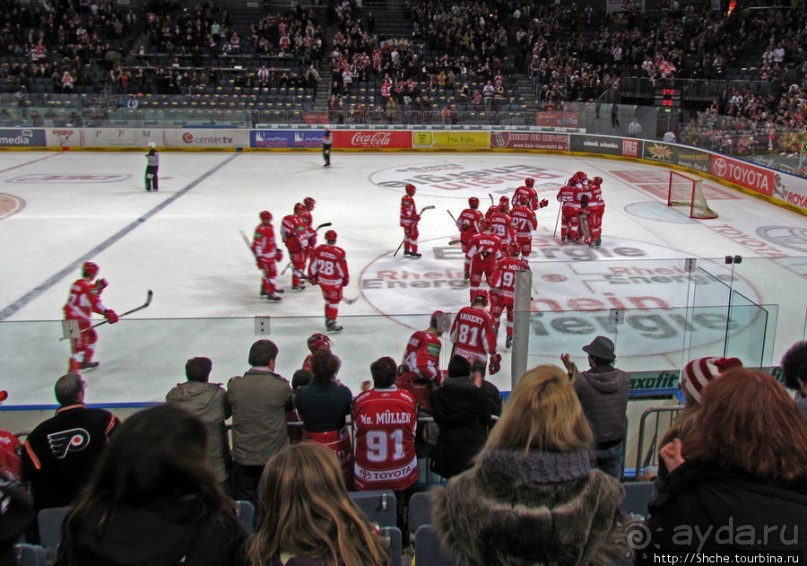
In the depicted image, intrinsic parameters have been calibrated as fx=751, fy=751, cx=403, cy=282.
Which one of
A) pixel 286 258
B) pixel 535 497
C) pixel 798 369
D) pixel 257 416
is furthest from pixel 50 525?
pixel 286 258

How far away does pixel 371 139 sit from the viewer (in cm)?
2848

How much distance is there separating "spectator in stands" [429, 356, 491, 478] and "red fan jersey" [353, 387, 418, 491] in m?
0.18

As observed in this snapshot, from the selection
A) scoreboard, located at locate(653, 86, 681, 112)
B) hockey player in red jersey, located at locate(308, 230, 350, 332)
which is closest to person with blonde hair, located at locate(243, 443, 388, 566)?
hockey player in red jersey, located at locate(308, 230, 350, 332)

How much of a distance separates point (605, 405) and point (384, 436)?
1466 mm

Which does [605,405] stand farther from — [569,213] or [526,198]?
[569,213]

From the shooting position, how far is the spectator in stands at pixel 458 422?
172 inches

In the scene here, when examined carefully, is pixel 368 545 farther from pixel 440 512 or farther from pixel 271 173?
pixel 271 173

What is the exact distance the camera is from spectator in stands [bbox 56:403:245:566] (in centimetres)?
199

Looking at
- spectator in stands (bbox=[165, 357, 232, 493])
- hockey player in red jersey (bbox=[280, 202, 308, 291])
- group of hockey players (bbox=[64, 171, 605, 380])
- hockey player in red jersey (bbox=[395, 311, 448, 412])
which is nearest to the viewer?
spectator in stands (bbox=[165, 357, 232, 493])

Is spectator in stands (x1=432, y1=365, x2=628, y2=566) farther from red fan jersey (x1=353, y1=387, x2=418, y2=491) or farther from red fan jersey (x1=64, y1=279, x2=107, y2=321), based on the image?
A: red fan jersey (x1=64, y1=279, x2=107, y2=321)

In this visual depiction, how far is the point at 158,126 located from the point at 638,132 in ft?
56.7

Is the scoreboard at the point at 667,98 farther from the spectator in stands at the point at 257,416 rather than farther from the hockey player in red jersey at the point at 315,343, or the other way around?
the spectator in stands at the point at 257,416

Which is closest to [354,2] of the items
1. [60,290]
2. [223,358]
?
[60,290]

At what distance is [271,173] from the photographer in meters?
23.2
